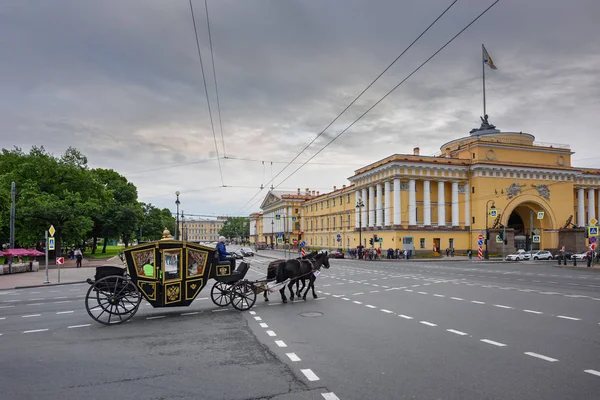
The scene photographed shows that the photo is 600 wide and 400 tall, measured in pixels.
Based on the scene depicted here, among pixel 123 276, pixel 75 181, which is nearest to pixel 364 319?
pixel 123 276

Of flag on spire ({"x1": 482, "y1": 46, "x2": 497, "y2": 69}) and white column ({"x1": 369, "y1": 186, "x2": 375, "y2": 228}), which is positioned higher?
flag on spire ({"x1": 482, "y1": 46, "x2": 497, "y2": 69})

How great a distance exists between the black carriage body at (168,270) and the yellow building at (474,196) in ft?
147

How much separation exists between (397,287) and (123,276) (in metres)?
11.8

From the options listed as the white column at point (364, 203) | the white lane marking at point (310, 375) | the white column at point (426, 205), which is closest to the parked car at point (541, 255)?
the white column at point (426, 205)

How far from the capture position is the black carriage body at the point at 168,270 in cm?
1066

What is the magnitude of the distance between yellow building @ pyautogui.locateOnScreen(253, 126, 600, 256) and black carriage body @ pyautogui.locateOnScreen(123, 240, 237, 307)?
44789mm

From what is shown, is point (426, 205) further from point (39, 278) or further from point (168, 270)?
point (168, 270)

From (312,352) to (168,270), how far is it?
197 inches

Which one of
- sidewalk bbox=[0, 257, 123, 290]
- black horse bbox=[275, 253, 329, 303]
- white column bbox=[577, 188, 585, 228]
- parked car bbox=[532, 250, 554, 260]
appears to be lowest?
parked car bbox=[532, 250, 554, 260]

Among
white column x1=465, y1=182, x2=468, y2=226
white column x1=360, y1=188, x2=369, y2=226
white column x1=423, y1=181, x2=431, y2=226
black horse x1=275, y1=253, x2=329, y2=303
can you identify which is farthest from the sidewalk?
white column x1=465, y1=182, x2=468, y2=226

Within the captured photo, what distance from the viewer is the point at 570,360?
6.93m

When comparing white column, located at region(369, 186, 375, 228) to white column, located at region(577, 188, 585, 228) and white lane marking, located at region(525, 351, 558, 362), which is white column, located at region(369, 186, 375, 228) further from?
white lane marking, located at region(525, 351, 558, 362)

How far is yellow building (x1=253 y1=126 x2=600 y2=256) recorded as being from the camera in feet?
183

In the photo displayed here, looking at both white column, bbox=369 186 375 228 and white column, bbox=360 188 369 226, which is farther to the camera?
white column, bbox=360 188 369 226
